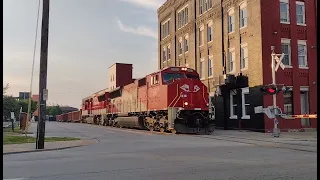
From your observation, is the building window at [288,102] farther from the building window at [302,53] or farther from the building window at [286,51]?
the building window at [302,53]

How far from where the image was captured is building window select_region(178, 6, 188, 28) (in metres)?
40.4

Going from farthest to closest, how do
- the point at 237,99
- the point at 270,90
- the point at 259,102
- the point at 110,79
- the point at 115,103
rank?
the point at 110,79, the point at 115,103, the point at 237,99, the point at 259,102, the point at 270,90

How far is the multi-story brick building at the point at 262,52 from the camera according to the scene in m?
27.4

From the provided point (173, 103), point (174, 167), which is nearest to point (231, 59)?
point (173, 103)

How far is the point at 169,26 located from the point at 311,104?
21.6m

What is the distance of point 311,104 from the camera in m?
28.2

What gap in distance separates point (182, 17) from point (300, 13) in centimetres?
1484

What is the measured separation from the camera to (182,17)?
136ft

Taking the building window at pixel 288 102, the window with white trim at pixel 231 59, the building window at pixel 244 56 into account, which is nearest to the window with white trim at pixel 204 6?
the window with white trim at pixel 231 59

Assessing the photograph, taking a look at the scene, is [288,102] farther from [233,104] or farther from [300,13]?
[300,13]

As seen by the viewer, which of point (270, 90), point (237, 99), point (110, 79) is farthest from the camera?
point (110, 79)

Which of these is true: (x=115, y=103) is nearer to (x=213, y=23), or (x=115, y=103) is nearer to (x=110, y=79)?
(x=213, y=23)

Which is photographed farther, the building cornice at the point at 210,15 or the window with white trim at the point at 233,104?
the building cornice at the point at 210,15

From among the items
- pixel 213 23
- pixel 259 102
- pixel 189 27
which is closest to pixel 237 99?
pixel 259 102
